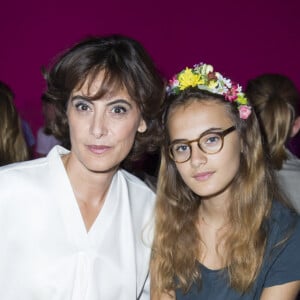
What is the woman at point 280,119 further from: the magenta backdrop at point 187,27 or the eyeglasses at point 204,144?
the magenta backdrop at point 187,27

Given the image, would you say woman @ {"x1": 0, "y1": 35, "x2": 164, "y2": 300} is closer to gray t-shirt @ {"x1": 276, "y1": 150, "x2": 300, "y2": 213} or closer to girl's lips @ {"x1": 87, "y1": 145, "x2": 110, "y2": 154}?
girl's lips @ {"x1": 87, "y1": 145, "x2": 110, "y2": 154}

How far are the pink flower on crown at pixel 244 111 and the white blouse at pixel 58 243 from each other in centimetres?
54

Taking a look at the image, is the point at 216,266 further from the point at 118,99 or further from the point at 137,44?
the point at 137,44

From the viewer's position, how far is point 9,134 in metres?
3.04

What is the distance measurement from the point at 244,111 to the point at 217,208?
1.22 feet

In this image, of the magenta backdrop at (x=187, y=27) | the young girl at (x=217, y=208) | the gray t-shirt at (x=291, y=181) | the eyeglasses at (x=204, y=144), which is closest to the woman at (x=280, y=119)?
the gray t-shirt at (x=291, y=181)

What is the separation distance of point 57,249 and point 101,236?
18cm

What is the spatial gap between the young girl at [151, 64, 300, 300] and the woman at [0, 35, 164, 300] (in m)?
0.11

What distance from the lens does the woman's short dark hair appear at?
1.86 m

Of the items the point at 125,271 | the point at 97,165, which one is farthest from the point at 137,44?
the point at 125,271

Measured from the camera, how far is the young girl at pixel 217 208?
1.87 meters

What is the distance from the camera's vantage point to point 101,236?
1943 mm

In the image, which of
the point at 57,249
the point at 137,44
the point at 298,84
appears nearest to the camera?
the point at 57,249

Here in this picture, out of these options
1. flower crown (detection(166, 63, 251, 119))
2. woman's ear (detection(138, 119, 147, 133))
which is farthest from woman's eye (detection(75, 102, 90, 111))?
flower crown (detection(166, 63, 251, 119))
